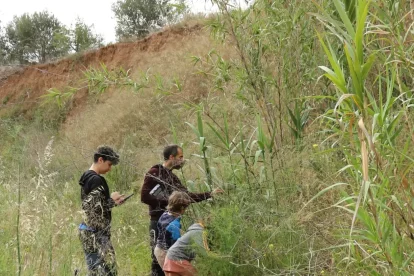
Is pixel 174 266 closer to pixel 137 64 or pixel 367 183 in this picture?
pixel 367 183

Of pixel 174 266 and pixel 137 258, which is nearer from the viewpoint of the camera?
pixel 174 266

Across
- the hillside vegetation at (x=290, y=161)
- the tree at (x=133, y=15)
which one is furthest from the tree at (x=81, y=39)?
the hillside vegetation at (x=290, y=161)

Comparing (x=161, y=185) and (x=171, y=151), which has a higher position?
(x=171, y=151)

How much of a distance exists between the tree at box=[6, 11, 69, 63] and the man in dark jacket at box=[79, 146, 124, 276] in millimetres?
27606

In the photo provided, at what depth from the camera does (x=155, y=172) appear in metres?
5.49

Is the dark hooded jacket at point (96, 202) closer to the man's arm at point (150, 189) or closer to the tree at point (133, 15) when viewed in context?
the man's arm at point (150, 189)

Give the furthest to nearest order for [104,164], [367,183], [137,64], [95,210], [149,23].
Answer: [149,23], [137,64], [104,164], [95,210], [367,183]

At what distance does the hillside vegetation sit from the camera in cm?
306

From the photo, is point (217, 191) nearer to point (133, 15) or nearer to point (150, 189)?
point (150, 189)

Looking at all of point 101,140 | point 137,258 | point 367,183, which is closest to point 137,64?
point 101,140

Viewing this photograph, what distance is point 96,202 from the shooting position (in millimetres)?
5133

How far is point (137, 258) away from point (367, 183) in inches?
162

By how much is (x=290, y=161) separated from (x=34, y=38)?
99.1ft

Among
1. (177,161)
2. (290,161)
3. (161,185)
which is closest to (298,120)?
(290,161)
